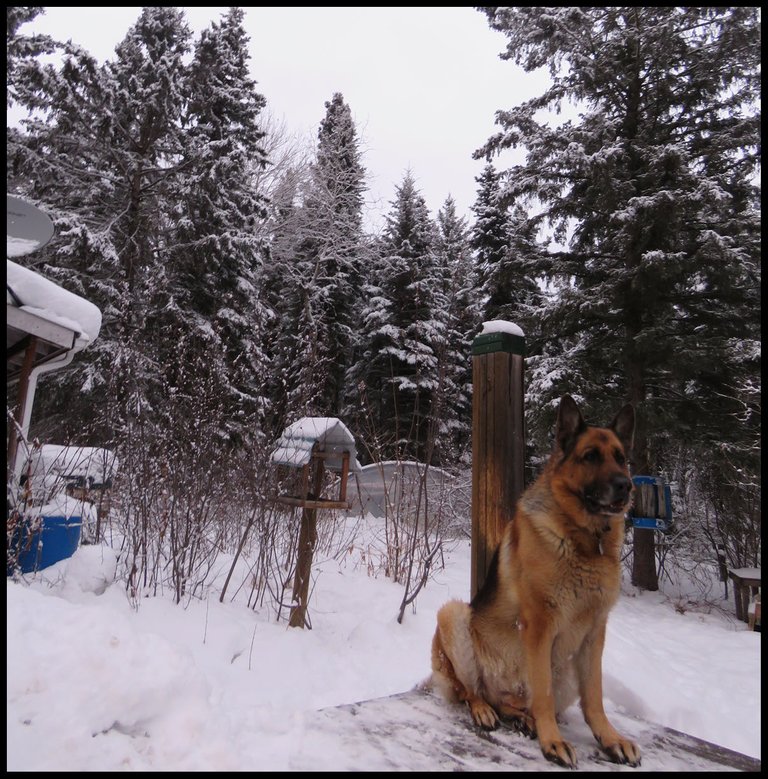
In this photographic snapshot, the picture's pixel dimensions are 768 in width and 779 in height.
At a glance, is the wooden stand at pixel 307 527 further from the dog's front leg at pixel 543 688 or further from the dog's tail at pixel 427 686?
the dog's front leg at pixel 543 688

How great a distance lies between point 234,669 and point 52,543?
2492 mm

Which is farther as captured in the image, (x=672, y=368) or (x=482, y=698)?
(x=672, y=368)

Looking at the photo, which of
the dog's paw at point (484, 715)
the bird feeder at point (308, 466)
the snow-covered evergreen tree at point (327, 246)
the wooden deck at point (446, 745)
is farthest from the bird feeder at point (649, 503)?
the snow-covered evergreen tree at point (327, 246)

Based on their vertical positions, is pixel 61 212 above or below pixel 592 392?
above

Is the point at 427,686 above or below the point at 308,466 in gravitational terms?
below

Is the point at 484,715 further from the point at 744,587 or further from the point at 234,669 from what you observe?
the point at 744,587

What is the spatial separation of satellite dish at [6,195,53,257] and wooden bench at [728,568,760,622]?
30.8ft

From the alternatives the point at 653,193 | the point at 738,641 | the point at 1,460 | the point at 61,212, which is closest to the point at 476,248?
the point at 653,193

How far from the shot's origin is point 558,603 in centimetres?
217

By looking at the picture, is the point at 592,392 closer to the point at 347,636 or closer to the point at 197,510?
the point at 347,636

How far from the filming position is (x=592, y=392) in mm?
8789

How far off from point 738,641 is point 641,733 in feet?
18.1

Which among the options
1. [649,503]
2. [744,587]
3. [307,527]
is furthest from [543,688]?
[744,587]

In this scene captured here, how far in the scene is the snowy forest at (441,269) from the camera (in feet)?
19.7
